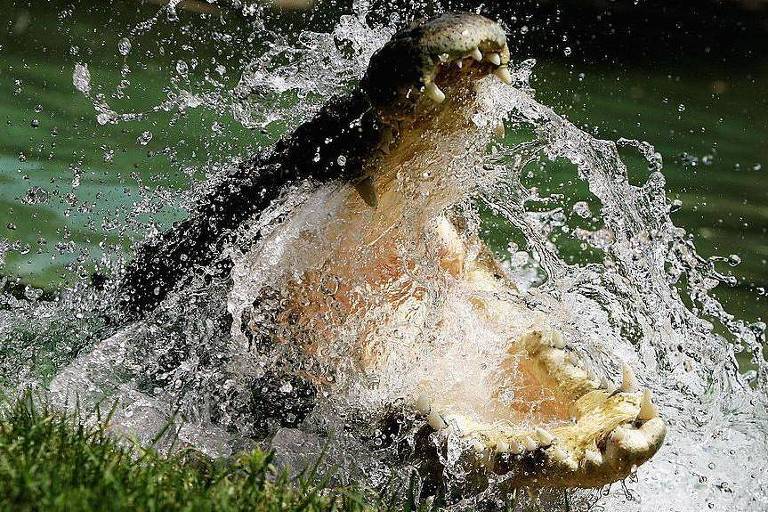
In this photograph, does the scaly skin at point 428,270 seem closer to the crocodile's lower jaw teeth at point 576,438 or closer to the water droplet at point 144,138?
the crocodile's lower jaw teeth at point 576,438

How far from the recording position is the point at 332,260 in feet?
9.62

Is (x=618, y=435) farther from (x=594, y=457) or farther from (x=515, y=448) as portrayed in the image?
(x=515, y=448)

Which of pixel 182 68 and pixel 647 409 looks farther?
pixel 182 68

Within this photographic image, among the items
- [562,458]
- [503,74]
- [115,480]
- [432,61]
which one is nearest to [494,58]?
[503,74]

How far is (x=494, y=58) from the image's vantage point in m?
2.56

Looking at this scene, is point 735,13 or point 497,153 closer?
point 497,153

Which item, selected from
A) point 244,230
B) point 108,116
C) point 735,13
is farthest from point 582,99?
point 244,230

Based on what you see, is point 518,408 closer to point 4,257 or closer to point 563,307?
point 563,307

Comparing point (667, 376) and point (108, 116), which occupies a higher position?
point (108, 116)

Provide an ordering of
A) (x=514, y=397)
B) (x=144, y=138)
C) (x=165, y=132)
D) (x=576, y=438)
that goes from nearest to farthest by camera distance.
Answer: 1. (x=576, y=438)
2. (x=514, y=397)
3. (x=144, y=138)
4. (x=165, y=132)

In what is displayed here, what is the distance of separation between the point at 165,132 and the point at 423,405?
4.64 metres

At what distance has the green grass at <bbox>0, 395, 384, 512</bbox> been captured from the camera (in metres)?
1.85

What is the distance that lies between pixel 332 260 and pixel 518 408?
2.19ft

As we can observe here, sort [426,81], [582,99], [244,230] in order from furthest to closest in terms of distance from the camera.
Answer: [582,99] < [244,230] < [426,81]
